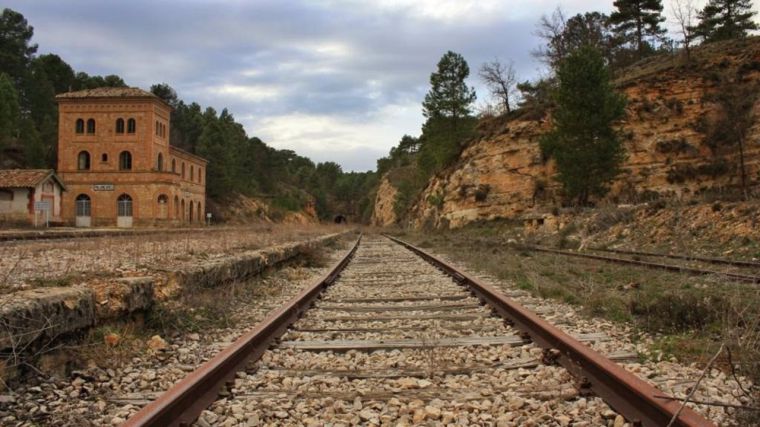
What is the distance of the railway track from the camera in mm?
3209

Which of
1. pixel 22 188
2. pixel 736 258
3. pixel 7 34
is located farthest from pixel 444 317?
pixel 7 34

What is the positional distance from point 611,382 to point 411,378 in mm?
1297

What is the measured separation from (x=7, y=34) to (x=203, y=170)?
32.8 metres

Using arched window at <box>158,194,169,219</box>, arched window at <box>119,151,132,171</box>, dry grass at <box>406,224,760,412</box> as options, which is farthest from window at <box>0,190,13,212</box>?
dry grass at <box>406,224,760,412</box>

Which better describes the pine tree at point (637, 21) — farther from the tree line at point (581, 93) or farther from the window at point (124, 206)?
the window at point (124, 206)

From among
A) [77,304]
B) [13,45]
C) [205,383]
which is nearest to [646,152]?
[77,304]

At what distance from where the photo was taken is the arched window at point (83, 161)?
5625 cm

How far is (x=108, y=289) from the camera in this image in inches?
210

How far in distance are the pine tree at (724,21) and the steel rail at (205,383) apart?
5479cm

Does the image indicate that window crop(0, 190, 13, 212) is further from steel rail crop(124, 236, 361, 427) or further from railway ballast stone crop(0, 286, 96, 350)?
steel rail crop(124, 236, 361, 427)

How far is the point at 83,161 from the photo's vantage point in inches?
2221

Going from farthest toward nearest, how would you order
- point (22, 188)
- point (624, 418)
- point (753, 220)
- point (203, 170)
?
1. point (203, 170)
2. point (22, 188)
3. point (753, 220)
4. point (624, 418)

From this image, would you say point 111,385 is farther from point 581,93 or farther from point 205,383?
point 581,93

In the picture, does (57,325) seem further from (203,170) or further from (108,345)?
(203,170)
